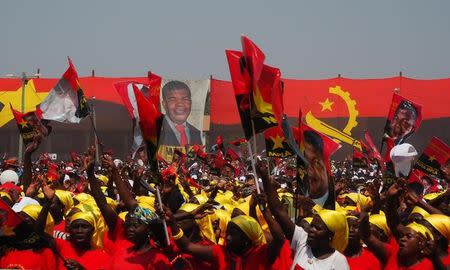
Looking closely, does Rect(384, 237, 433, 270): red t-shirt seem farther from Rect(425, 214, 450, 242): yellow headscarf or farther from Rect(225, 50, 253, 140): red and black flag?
Rect(225, 50, 253, 140): red and black flag

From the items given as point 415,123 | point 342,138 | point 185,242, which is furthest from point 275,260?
point 342,138

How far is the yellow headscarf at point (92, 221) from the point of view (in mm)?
5836

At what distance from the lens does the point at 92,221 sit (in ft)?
19.2

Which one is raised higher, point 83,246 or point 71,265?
point 71,265

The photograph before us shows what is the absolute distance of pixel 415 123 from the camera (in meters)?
9.45

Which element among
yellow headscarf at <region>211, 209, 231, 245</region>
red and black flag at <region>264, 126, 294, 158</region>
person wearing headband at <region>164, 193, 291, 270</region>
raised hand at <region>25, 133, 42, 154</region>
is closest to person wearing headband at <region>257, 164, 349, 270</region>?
person wearing headband at <region>164, 193, 291, 270</region>

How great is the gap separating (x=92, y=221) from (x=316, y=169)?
185 centimetres

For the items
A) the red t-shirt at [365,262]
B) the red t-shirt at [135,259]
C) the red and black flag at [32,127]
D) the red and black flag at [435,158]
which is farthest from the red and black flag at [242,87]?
the red and black flag at [32,127]

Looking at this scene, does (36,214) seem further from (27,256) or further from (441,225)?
(441,225)

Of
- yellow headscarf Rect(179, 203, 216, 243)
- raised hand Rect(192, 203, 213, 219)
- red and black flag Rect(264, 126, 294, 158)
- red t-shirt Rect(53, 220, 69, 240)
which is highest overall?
red and black flag Rect(264, 126, 294, 158)

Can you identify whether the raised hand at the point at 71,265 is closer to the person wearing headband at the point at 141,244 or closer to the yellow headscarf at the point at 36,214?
the person wearing headband at the point at 141,244

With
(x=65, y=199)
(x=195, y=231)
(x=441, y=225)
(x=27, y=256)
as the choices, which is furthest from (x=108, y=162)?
(x=441, y=225)

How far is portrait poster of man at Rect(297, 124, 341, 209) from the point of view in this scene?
6.26 m

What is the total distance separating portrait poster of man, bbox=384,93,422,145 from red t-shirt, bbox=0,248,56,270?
493 centimetres
